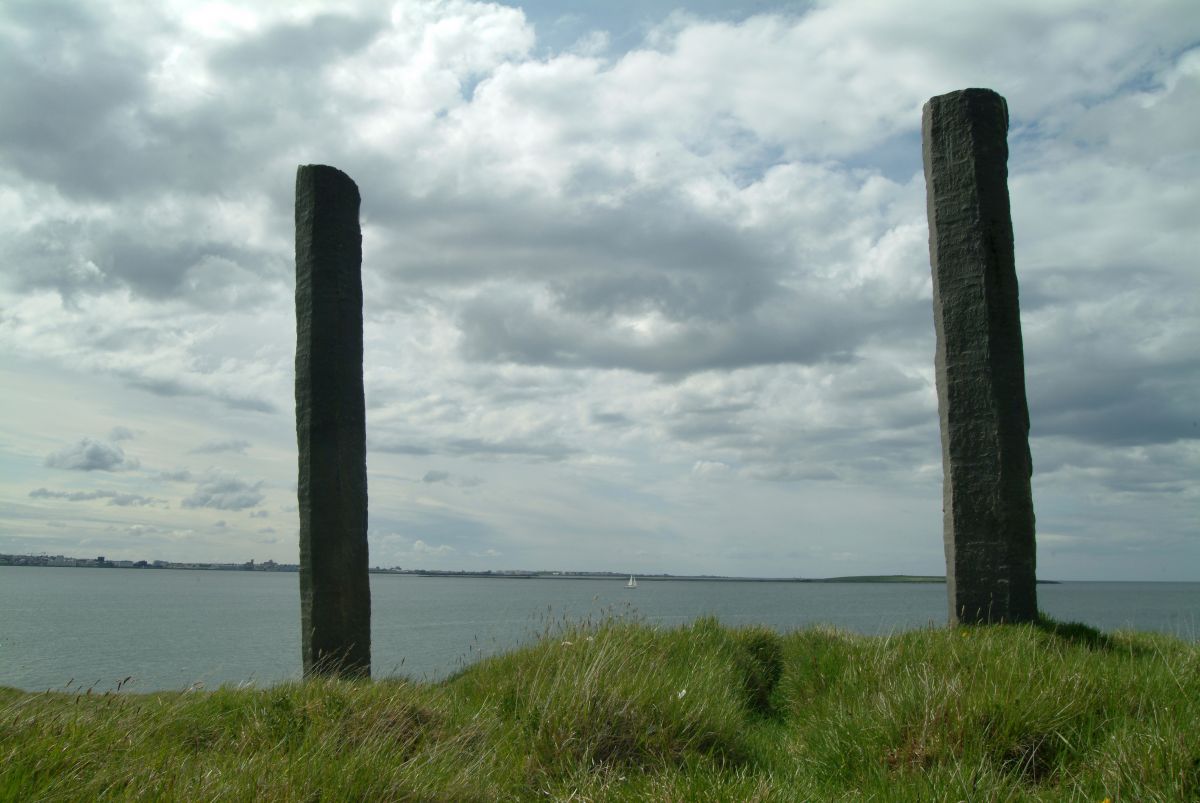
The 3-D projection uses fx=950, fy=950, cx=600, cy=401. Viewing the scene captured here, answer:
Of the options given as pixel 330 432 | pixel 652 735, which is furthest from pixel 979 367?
pixel 330 432

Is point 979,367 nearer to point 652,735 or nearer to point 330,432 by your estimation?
point 652,735

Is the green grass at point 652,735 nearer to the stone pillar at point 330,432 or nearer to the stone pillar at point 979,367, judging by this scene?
the stone pillar at point 979,367

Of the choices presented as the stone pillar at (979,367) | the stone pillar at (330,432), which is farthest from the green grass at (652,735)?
the stone pillar at (330,432)

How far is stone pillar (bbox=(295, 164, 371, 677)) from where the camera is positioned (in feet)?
31.8

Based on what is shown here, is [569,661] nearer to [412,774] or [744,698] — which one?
[744,698]

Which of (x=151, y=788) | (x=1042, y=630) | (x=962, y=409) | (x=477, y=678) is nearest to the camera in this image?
(x=151, y=788)

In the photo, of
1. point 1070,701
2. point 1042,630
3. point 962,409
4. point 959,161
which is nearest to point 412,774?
point 1070,701

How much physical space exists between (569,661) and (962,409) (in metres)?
4.86

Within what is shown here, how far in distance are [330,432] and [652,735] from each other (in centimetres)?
537

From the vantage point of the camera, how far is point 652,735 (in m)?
5.81

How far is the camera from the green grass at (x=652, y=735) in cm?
443

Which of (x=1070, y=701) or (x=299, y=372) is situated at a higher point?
(x=299, y=372)

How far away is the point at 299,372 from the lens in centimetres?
1004

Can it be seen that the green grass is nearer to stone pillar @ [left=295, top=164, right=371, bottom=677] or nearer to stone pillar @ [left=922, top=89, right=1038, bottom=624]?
stone pillar @ [left=922, top=89, right=1038, bottom=624]
